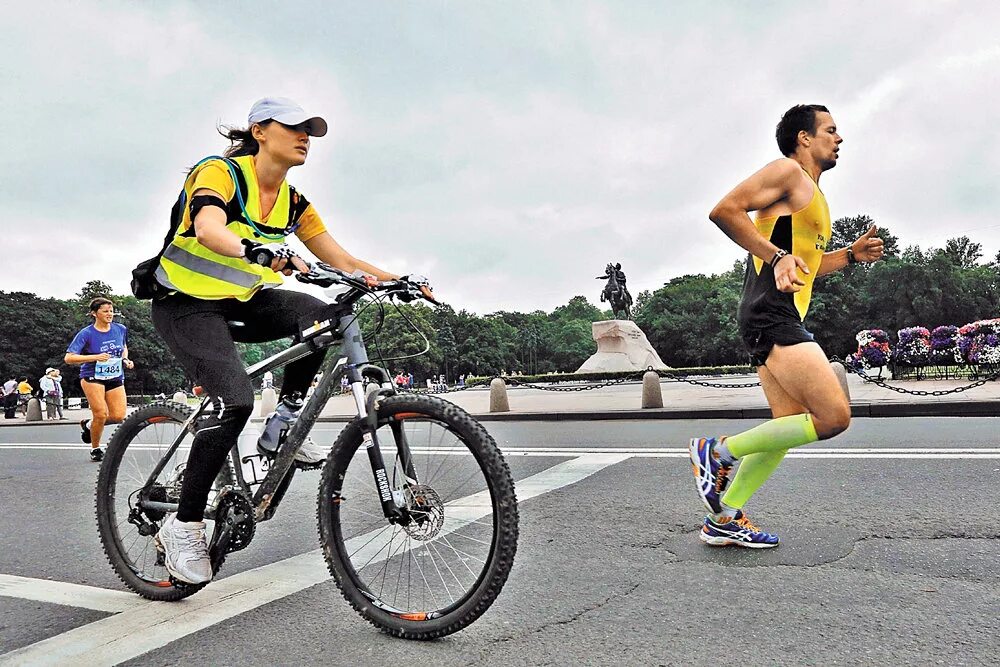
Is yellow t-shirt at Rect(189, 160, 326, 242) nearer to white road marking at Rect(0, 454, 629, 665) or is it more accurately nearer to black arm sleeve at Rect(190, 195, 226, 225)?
black arm sleeve at Rect(190, 195, 226, 225)

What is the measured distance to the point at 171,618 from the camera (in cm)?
298

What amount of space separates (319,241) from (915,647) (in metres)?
2.59

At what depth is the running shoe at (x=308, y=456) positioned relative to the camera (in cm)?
307

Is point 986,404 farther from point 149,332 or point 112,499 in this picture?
point 149,332

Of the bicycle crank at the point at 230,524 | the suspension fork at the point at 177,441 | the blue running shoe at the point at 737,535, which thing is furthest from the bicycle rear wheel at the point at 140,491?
the blue running shoe at the point at 737,535

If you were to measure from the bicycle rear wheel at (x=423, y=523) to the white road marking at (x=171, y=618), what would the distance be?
0.25ft

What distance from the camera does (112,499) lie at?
357 centimetres

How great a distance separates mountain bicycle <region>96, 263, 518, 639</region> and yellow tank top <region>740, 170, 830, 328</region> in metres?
1.77

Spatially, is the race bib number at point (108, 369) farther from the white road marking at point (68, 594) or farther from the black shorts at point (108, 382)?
the white road marking at point (68, 594)

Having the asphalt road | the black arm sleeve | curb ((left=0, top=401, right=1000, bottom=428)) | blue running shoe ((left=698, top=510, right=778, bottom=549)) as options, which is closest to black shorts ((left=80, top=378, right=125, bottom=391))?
curb ((left=0, top=401, right=1000, bottom=428))

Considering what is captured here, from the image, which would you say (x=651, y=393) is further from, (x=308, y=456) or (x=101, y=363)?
(x=308, y=456)

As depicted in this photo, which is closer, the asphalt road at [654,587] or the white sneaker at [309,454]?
the asphalt road at [654,587]

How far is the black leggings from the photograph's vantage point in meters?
3.00

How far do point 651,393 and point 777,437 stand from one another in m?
11.6
